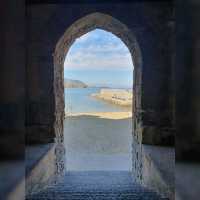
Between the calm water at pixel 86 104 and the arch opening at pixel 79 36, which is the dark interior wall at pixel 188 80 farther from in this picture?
the calm water at pixel 86 104

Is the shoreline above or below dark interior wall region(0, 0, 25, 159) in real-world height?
below

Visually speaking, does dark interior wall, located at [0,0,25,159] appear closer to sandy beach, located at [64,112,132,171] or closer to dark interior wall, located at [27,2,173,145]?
dark interior wall, located at [27,2,173,145]

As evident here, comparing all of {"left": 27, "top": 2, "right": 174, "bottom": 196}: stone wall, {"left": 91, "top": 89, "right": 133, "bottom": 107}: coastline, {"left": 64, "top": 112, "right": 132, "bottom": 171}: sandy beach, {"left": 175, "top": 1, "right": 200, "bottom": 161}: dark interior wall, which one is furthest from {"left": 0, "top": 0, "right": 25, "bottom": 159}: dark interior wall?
{"left": 91, "top": 89, "right": 133, "bottom": 107}: coastline

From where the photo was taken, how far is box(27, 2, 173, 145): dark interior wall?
3.69 metres

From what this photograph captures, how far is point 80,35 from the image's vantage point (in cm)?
430

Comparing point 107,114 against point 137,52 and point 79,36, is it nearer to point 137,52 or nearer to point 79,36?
point 79,36

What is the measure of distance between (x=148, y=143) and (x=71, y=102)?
13.3 meters

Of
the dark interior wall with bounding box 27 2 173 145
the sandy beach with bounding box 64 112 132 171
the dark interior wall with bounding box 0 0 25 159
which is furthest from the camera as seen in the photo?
the sandy beach with bounding box 64 112 132 171

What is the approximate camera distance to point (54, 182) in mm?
3719

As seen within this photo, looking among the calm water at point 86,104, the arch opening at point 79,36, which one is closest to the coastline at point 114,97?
the calm water at point 86,104

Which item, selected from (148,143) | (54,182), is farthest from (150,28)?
(54,182)

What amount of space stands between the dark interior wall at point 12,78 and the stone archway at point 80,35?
3.13 meters

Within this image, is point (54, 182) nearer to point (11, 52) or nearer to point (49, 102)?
point (49, 102)

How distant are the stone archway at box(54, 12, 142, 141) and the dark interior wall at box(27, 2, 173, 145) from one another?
3.8 inches
